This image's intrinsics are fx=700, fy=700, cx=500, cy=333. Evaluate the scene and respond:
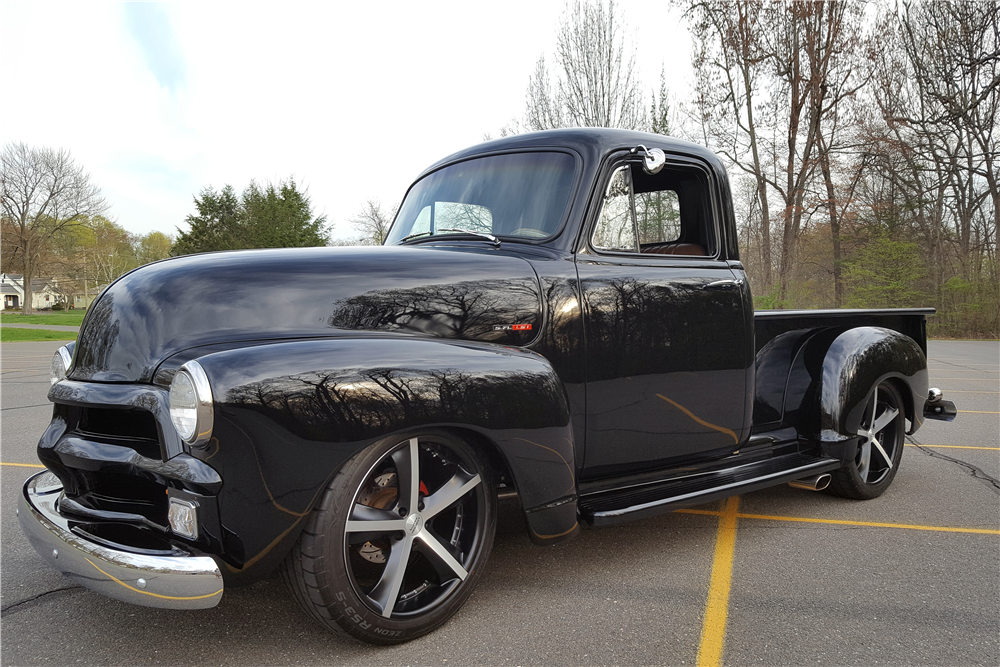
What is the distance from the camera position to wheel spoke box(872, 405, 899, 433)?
15.0 ft

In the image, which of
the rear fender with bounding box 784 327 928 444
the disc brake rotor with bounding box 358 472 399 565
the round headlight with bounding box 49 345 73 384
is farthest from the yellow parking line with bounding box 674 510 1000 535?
the round headlight with bounding box 49 345 73 384

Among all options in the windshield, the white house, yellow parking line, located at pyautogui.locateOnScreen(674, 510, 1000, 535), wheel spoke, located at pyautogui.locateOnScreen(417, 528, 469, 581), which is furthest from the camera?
the white house

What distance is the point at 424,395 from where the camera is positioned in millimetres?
2473

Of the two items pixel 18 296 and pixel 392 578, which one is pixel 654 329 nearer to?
pixel 392 578

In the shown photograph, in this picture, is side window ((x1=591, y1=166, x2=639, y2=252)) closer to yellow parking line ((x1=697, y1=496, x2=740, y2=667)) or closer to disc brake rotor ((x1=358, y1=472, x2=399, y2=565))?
disc brake rotor ((x1=358, y1=472, x2=399, y2=565))

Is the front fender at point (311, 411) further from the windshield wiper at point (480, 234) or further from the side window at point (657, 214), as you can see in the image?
the side window at point (657, 214)

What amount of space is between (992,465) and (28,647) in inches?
248

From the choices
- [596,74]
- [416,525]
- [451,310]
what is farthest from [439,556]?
[596,74]

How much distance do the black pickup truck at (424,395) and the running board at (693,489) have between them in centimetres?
2

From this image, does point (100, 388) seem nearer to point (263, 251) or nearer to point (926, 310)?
point (263, 251)

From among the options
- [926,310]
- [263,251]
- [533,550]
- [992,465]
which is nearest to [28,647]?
[263,251]

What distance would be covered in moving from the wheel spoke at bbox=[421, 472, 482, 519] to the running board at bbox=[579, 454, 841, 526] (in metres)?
0.60

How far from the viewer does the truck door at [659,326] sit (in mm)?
3262

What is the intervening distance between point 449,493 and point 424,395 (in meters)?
0.45
